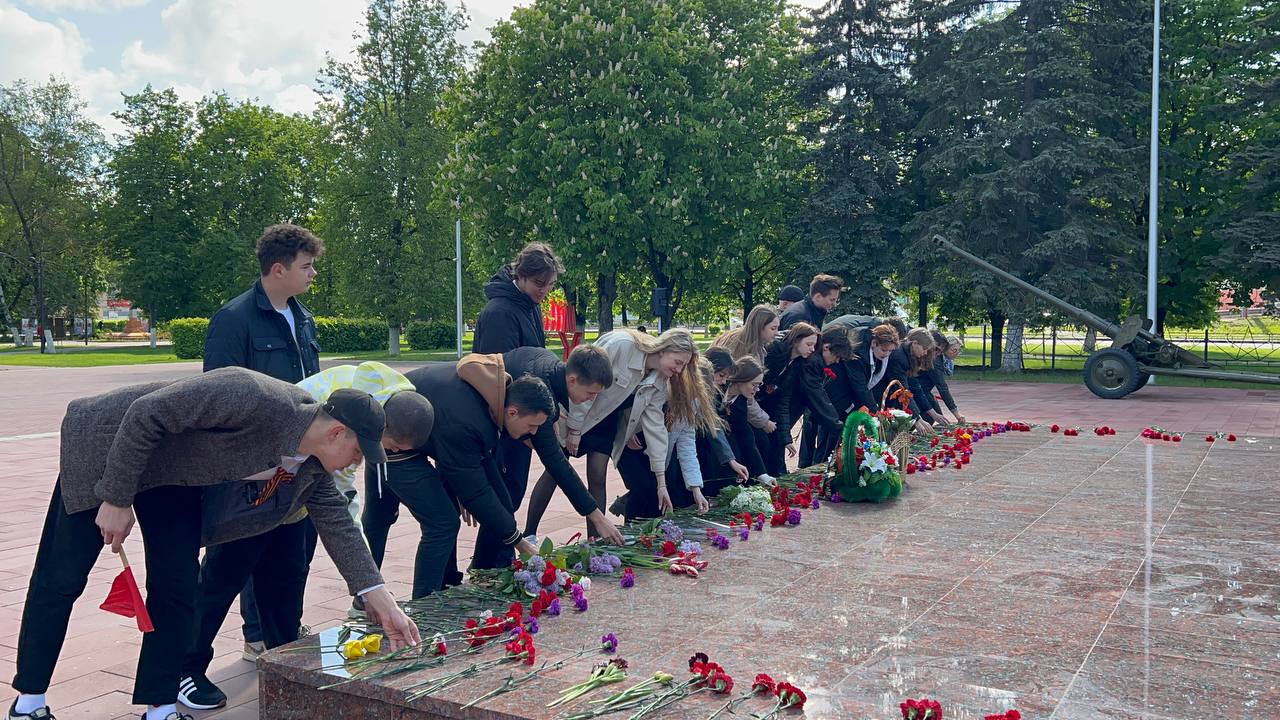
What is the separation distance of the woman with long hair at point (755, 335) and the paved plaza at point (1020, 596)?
1.31 meters

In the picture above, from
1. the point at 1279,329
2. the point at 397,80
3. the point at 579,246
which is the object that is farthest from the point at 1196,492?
the point at 1279,329

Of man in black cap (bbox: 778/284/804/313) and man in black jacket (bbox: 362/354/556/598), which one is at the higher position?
man in black cap (bbox: 778/284/804/313)

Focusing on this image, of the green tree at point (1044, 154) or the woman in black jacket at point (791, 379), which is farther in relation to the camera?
the green tree at point (1044, 154)

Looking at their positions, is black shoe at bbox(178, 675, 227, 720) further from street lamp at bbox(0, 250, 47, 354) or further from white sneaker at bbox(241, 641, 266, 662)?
street lamp at bbox(0, 250, 47, 354)

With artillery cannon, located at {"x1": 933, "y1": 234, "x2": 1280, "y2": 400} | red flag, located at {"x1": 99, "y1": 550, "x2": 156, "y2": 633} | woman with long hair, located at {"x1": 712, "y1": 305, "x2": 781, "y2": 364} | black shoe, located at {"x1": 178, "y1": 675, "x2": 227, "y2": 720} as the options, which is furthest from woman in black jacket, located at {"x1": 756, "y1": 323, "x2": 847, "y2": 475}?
artillery cannon, located at {"x1": 933, "y1": 234, "x2": 1280, "y2": 400}

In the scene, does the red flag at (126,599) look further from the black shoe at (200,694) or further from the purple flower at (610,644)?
the purple flower at (610,644)

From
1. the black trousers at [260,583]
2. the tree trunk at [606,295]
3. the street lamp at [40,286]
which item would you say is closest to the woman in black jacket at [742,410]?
the black trousers at [260,583]

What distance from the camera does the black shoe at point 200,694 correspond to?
370 centimetres

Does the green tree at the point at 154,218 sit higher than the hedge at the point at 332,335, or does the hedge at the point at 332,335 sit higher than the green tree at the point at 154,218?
the green tree at the point at 154,218

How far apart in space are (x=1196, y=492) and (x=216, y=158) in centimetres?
4311

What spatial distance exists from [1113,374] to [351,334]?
3017 cm

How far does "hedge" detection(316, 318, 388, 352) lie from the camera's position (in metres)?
38.6

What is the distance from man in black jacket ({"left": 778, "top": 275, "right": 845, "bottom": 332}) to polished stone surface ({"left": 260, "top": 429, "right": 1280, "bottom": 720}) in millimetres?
2236

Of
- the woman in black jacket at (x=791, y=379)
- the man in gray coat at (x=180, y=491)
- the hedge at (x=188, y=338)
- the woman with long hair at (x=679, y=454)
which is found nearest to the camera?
the man in gray coat at (x=180, y=491)
